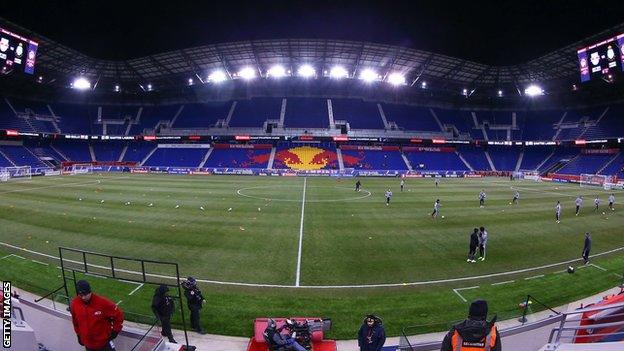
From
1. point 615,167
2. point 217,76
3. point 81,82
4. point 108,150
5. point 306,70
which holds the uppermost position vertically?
point 306,70

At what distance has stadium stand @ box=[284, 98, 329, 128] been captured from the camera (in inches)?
2946

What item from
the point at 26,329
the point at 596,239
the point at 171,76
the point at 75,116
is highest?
the point at 171,76

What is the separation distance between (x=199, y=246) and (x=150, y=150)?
6646 cm

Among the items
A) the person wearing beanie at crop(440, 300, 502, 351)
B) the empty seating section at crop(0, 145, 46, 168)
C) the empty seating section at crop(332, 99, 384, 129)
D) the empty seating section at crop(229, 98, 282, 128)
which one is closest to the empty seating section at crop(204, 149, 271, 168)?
the empty seating section at crop(229, 98, 282, 128)

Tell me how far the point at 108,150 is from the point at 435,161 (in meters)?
72.4

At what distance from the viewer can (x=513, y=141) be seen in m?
74.8

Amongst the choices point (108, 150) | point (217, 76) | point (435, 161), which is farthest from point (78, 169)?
point (435, 161)

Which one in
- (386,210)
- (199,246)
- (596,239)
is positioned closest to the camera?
(199,246)

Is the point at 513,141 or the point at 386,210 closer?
the point at 386,210

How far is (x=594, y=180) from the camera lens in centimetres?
5425

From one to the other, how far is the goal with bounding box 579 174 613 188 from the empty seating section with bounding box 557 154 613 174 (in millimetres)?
4809

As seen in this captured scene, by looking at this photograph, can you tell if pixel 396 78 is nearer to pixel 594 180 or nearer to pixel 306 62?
pixel 306 62

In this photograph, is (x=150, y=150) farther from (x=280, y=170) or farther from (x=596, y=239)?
(x=596, y=239)

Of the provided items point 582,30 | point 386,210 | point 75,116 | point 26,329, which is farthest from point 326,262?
point 75,116
